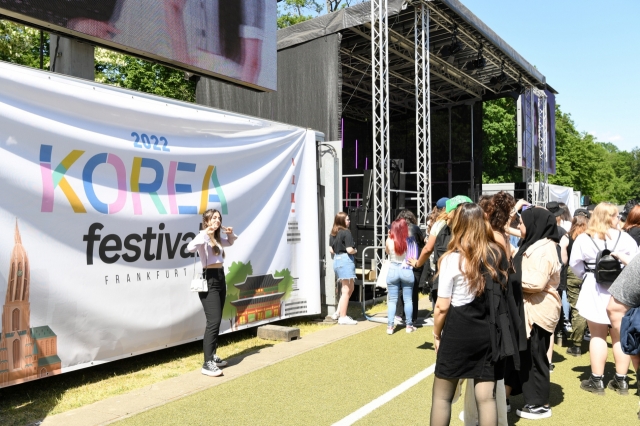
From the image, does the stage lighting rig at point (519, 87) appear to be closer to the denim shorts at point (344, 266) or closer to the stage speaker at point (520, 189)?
the stage speaker at point (520, 189)

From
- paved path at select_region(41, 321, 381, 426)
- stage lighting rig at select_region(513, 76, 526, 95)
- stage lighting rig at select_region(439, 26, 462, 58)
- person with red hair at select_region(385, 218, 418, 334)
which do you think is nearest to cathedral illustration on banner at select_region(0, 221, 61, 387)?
paved path at select_region(41, 321, 381, 426)

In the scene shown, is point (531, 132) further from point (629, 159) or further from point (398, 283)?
point (629, 159)

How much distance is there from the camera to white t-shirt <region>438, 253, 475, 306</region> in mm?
3436

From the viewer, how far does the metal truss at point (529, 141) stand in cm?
1873

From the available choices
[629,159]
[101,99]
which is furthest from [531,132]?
[629,159]

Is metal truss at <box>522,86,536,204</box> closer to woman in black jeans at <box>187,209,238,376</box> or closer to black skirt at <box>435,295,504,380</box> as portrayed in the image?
woman in black jeans at <box>187,209,238,376</box>

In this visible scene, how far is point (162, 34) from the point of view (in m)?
7.73

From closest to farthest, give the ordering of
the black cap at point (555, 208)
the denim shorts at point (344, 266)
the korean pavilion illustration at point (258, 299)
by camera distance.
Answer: the korean pavilion illustration at point (258, 299) < the black cap at point (555, 208) < the denim shorts at point (344, 266)

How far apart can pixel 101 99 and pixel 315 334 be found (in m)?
4.29

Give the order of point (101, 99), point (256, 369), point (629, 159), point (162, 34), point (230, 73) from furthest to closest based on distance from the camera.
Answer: point (629, 159)
point (230, 73)
point (162, 34)
point (256, 369)
point (101, 99)

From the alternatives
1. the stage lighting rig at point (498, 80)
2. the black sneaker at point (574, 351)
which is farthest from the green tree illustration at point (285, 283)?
the stage lighting rig at point (498, 80)

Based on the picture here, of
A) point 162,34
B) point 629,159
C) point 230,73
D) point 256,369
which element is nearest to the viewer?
point 256,369

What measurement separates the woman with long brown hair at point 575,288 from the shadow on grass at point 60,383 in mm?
3842

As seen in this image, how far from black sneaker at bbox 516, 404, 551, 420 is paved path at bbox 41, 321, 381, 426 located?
2784 millimetres
